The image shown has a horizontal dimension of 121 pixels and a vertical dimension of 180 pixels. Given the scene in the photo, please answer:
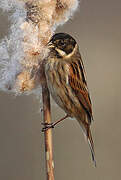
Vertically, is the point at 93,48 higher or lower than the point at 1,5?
higher

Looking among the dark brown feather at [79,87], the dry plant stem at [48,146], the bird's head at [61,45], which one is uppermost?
the bird's head at [61,45]

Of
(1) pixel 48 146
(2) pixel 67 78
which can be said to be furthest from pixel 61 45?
(1) pixel 48 146

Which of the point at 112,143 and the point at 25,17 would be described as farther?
the point at 112,143

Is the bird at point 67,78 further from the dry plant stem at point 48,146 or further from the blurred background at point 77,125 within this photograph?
the blurred background at point 77,125

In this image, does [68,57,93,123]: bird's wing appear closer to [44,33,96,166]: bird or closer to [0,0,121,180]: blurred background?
[44,33,96,166]: bird

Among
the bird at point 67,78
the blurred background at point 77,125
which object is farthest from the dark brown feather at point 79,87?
the blurred background at point 77,125

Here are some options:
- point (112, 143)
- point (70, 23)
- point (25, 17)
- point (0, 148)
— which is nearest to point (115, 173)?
point (112, 143)

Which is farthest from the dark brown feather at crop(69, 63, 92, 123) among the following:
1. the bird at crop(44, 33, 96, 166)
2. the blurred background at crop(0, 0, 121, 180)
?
the blurred background at crop(0, 0, 121, 180)

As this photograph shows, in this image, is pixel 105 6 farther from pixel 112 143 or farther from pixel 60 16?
pixel 60 16
